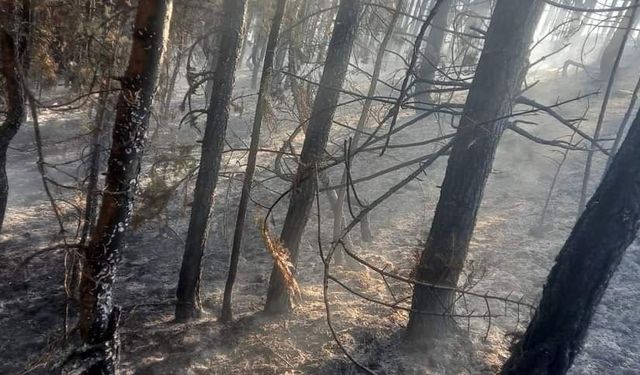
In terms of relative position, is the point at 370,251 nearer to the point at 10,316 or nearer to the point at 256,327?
the point at 256,327

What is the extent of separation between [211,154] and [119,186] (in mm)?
2966

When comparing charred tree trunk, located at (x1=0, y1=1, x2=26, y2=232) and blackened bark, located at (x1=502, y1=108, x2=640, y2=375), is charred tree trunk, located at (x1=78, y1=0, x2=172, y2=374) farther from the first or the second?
blackened bark, located at (x1=502, y1=108, x2=640, y2=375)

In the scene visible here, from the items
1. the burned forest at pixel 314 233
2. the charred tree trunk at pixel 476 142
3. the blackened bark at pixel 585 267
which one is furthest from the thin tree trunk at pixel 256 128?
the blackened bark at pixel 585 267

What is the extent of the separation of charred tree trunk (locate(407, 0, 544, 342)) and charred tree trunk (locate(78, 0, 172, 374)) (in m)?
3.92

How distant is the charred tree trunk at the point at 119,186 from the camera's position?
543 cm

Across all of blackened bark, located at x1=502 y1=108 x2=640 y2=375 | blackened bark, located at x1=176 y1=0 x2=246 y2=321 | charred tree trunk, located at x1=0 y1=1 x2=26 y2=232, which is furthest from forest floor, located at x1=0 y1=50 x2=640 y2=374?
blackened bark, located at x1=502 y1=108 x2=640 y2=375

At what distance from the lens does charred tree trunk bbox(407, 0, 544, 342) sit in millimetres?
6250

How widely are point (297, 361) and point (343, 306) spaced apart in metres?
1.61

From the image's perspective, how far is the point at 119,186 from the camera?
5688 millimetres

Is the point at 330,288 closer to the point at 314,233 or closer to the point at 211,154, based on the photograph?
the point at 314,233

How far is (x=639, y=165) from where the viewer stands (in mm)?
3998

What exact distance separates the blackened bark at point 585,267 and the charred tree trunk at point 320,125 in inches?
146

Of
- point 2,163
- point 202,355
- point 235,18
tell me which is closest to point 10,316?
point 2,163

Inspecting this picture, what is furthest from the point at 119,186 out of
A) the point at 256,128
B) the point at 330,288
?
the point at 330,288
